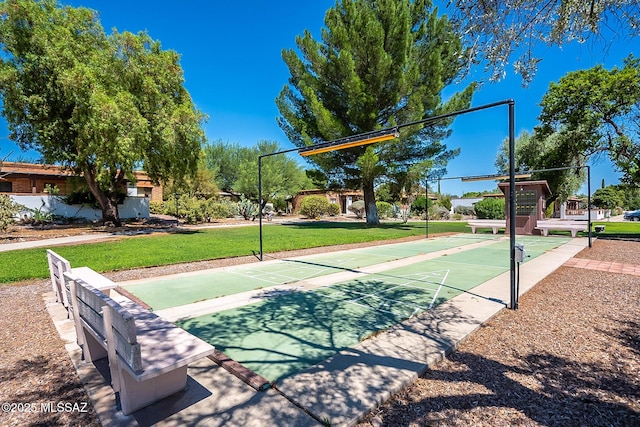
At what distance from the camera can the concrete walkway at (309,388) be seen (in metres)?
2.28

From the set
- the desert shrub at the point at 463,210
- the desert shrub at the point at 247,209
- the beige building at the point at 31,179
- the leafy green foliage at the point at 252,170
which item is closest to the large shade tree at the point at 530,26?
the beige building at the point at 31,179

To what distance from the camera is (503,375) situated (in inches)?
115

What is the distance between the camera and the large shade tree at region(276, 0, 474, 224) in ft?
58.3

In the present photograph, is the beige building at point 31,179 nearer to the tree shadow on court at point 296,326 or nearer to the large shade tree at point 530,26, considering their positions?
the tree shadow on court at point 296,326

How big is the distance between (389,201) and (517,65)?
3379 cm

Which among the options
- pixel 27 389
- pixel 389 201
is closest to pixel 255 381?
pixel 27 389

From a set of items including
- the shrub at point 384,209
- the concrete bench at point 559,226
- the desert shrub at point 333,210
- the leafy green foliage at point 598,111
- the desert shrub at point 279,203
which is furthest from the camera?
the desert shrub at point 279,203

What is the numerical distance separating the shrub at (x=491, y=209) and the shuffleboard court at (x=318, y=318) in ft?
82.9

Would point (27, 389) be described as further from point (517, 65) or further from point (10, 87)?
point (10, 87)

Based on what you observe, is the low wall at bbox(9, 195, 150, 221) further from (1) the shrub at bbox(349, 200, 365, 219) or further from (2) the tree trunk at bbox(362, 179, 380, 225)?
(1) the shrub at bbox(349, 200, 365, 219)

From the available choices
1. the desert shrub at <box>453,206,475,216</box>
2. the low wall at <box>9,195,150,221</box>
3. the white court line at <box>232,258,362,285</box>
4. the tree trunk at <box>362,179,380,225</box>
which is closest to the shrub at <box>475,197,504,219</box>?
the desert shrub at <box>453,206,475,216</box>

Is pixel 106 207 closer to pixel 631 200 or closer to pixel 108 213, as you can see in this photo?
pixel 108 213

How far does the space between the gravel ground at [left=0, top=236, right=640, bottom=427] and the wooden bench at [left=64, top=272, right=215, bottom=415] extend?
33cm

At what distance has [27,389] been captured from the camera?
106 inches
